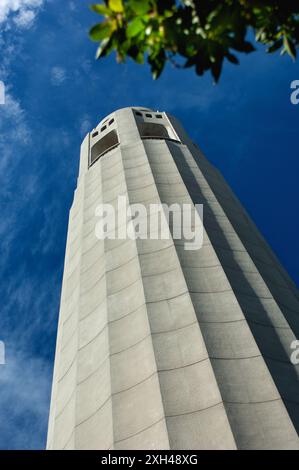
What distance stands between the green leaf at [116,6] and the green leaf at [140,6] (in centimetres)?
30

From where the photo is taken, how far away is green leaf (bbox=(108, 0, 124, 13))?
649 cm

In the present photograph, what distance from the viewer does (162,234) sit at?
2183 centimetres

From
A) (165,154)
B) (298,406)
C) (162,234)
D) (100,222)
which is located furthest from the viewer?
(165,154)

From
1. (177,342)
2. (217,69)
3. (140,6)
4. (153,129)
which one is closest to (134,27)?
(140,6)

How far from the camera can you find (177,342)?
49.9 feet

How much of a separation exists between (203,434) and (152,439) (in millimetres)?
1409

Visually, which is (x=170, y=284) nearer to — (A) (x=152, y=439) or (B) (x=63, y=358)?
(B) (x=63, y=358)

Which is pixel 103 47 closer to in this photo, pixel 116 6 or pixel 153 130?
pixel 116 6

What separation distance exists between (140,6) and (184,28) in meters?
0.78

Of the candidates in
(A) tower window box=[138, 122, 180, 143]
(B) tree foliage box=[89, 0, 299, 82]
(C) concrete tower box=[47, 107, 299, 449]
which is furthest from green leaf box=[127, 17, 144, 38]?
(A) tower window box=[138, 122, 180, 143]

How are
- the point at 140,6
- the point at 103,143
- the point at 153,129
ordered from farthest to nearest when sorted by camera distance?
the point at 153,129
the point at 103,143
the point at 140,6

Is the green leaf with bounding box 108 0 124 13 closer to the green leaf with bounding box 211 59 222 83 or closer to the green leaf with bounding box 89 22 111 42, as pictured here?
the green leaf with bounding box 89 22 111 42
